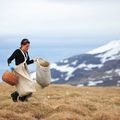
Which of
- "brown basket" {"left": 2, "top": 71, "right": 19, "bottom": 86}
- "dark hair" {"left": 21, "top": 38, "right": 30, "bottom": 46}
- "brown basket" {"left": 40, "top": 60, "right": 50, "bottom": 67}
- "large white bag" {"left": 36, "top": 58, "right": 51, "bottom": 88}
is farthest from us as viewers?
"brown basket" {"left": 40, "top": 60, "right": 50, "bottom": 67}

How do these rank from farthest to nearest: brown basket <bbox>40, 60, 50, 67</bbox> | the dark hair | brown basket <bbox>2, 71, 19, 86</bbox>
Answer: brown basket <bbox>40, 60, 50, 67</bbox>
the dark hair
brown basket <bbox>2, 71, 19, 86</bbox>

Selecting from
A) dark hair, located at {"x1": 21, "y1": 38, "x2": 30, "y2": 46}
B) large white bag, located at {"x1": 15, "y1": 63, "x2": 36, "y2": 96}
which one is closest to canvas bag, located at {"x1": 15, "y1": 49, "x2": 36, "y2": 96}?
large white bag, located at {"x1": 15, "y1": 63, "x2": 36, "y2": 96}

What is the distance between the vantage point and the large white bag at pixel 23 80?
1852cm

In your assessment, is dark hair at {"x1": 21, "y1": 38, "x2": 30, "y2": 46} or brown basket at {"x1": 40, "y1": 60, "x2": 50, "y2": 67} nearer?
dark hair at {"x1": 21, "y1": 38, "x2": 30, "y2": 46}

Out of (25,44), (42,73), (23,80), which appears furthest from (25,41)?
(42,73)

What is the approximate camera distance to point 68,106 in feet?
58.7

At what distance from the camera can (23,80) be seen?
1867 cm

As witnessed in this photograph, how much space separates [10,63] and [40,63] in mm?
1769

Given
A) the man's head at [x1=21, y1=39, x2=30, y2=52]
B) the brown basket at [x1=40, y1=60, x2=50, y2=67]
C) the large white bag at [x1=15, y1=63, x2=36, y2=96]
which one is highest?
the man's head at [x1=21, y1=39, x2=30, y2=52]

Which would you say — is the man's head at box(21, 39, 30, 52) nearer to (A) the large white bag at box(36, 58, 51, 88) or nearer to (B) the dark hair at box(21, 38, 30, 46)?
(B) the dark hair at box(21, 38, 30, 46)

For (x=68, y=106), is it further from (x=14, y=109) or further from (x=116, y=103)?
(x=116, y=103)

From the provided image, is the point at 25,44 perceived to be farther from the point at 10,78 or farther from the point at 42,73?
the point at 42,73

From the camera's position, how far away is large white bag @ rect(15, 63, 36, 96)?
60.7 feet

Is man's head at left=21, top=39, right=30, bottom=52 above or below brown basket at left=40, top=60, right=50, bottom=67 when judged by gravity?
above
